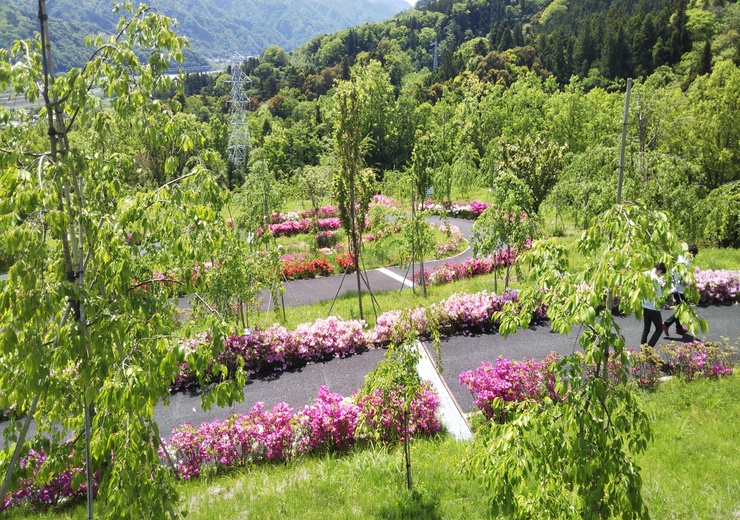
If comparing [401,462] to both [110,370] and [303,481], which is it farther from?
[110,370]

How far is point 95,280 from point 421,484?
12.5ft

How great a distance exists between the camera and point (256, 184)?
52.1ft

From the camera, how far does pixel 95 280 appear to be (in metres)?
3.10

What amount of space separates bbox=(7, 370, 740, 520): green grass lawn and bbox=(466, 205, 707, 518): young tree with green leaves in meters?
2.03

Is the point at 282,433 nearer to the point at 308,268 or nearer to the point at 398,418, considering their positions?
the point at 398,418

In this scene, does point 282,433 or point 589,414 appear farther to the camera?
point 282,433

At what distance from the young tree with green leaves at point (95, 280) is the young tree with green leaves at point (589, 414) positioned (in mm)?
1786

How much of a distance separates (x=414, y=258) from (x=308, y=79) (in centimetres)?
8047

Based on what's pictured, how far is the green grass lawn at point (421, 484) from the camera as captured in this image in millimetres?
4574

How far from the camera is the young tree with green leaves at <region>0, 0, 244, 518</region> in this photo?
2.36 m

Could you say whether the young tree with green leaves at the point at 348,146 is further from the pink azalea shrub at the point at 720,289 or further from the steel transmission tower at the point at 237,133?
the steel transmission tower at the point at 237,133

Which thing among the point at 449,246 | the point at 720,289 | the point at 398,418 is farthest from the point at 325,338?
the point at 449,246

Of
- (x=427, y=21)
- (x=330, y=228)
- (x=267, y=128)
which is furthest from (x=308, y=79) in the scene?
(x=330, y=228)

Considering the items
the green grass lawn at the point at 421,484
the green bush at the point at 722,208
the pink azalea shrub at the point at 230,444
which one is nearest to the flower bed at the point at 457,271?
the green bush at the point at 722,208
